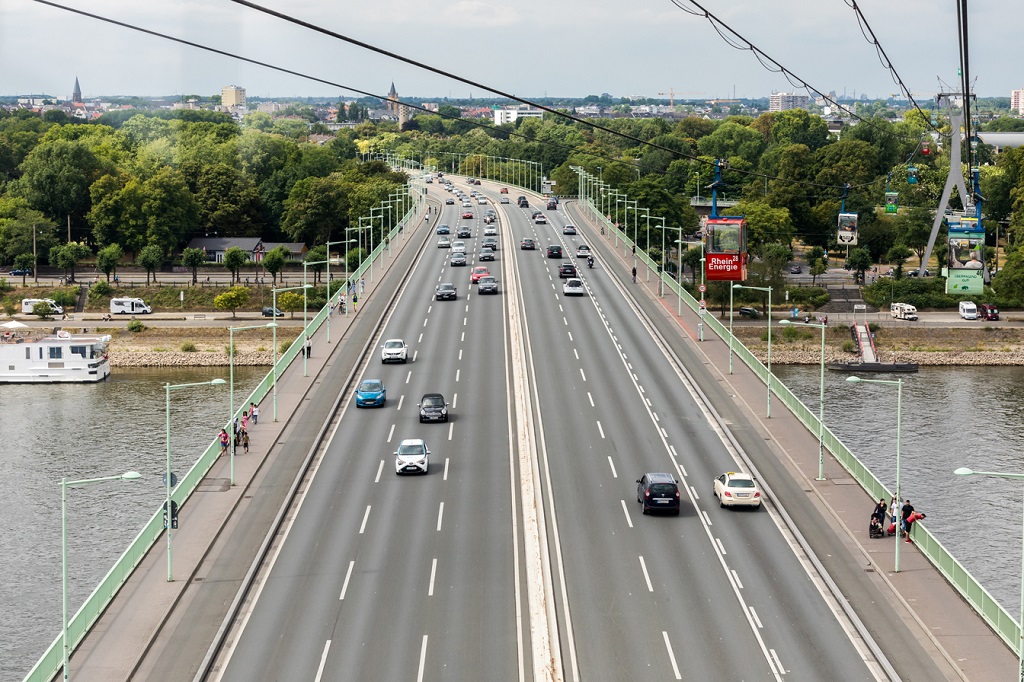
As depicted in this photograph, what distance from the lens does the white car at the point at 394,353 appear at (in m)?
81.1

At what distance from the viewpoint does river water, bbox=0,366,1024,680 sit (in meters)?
53.5

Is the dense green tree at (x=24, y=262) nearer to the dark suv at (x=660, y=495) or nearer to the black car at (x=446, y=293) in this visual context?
the black car at (x=446, y=293)

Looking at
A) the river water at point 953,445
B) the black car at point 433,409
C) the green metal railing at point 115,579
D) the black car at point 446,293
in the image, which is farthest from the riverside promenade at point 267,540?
the black car at point 446,293

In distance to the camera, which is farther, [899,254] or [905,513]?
[899,254]

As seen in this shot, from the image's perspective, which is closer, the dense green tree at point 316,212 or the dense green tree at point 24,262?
the dense green tree at point 24,262

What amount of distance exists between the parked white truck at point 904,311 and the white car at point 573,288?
104 feet

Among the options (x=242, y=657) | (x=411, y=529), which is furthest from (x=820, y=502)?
(x=242, y=657)

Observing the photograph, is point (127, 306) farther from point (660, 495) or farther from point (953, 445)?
point (660, 495)

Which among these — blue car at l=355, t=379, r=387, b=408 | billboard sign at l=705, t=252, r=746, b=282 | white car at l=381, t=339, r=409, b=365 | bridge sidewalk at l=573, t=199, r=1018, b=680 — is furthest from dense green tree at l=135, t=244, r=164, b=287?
billboard sign at l=705, t=252, r=746, b=282

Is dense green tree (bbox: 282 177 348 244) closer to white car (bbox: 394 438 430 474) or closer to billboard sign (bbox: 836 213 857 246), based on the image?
billboard sign (bbox: 836 213 857 246)

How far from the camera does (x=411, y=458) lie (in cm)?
5872

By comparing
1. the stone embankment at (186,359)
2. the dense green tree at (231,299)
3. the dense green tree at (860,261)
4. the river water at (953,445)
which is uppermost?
the dense green tree at (860,261)

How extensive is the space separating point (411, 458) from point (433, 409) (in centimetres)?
962

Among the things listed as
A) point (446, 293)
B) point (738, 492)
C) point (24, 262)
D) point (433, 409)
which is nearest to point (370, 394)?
point (433, 409)
